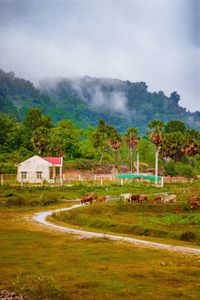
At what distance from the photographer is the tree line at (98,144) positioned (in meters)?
108

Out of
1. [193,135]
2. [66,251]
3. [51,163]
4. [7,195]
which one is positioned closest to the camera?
[66,251]

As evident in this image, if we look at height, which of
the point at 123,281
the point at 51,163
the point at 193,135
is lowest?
the point at 123,281

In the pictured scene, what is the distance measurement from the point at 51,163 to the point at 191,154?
49416 mm

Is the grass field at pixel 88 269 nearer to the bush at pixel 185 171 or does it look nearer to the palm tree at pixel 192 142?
the bush at pixel 185 171

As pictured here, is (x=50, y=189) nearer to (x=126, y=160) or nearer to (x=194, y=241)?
(x=194, y=241)

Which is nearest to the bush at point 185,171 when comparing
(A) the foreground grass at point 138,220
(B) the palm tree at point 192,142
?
(B) the palm tree at point 192,142

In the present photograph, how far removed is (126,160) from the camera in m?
151

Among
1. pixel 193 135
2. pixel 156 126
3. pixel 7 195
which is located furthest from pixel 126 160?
pixel 7 195

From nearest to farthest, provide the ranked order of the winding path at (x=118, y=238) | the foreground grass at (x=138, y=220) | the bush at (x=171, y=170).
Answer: the winding path at (x=118, y=238) → the foreground grass at (x=138, y=220) → the bush at (x=171, y=170)

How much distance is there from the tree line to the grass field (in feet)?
226

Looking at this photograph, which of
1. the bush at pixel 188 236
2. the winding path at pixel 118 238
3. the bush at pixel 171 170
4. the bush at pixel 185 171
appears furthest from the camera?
the bush at pixel 171 170

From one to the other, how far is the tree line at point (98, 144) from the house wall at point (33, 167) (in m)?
8.46

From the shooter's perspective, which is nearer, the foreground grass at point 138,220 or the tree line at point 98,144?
the foreground grass at point 138,220

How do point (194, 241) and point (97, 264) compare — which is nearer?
point (97, 264)
